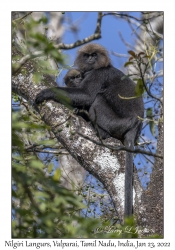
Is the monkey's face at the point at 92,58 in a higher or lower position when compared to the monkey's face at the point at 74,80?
higher

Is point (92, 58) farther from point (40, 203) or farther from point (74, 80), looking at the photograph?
point (40, 203)

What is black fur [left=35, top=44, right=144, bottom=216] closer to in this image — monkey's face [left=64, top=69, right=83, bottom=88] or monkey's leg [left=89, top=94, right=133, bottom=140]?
monkey's leg [left=89, top=94, right=133, bottom=140]

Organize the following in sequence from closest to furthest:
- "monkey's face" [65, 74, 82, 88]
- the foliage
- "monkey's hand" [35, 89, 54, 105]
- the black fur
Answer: the foliage < "monkey's hand" [35, 89, 54, 105] < the black fur < "monkey's face" [65, 74, 82, 88]

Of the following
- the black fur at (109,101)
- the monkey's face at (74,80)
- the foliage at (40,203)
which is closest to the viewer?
the foliage at (40,203)

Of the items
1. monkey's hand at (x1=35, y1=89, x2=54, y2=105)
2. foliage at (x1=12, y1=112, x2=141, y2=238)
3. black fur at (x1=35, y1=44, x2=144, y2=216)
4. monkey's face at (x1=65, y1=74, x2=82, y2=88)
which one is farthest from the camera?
monkey's face at (x1=65, y1=74, x2=82, y2=88)

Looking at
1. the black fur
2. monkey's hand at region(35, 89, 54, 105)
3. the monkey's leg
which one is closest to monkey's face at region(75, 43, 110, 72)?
the black fur

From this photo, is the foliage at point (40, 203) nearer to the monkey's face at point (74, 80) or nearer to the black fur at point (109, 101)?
the black fur at point (109, 101)

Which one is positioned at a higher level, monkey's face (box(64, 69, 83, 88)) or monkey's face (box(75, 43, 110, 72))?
monkey's face (box(75, 43, 110, 72))

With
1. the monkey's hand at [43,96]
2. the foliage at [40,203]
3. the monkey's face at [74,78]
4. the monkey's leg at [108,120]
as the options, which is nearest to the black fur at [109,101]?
the monkey's leg at [108,120]

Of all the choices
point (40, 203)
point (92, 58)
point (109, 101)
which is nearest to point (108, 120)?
point (109, 101)

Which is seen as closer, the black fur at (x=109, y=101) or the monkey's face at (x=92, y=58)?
the black fur at (x=109, y=101)

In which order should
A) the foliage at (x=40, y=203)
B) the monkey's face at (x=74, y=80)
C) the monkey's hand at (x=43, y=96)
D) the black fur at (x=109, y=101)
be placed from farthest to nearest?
the monkey's face at (x=74, y=80) → the black fur at (x=109, y=101) → the monkey's hand at (x=43, y=96) → the foliage at (x=40, y=203)
